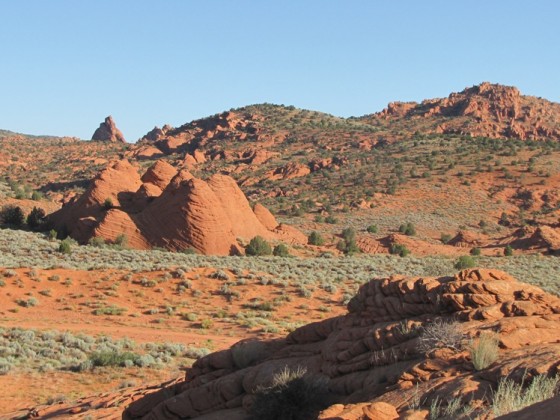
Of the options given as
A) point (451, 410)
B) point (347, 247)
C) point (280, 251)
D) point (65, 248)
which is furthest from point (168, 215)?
point (451, 410)

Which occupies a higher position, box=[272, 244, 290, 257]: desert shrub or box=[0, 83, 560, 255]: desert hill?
box=[0, 83, 560, 255]: desert hill

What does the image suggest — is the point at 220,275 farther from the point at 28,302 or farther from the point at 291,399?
the point at 291,399

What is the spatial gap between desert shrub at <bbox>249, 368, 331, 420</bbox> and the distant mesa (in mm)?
146561

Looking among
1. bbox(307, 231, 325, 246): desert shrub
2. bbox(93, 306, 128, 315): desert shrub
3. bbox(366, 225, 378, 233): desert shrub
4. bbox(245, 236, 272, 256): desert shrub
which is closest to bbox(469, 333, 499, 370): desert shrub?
bbox(93, 306, 128, 315): desert shrub

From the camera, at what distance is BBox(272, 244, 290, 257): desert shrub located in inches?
1649

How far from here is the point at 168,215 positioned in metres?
40.6

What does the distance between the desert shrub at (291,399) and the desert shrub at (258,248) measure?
30.7 meters

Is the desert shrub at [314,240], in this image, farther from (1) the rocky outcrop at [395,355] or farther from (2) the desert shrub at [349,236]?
(1) the rocky outcrop at [395,355]

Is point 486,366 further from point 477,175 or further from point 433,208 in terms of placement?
point 477,175

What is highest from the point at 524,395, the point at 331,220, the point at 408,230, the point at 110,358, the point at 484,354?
the point at 331,220

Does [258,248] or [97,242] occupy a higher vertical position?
[258,248]

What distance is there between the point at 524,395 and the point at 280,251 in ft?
115

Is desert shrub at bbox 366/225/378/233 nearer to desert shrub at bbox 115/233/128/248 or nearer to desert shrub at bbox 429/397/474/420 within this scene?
desert shrub at bbox 115/233/128/248

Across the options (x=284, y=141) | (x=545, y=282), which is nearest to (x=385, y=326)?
(x=545, y=282)
